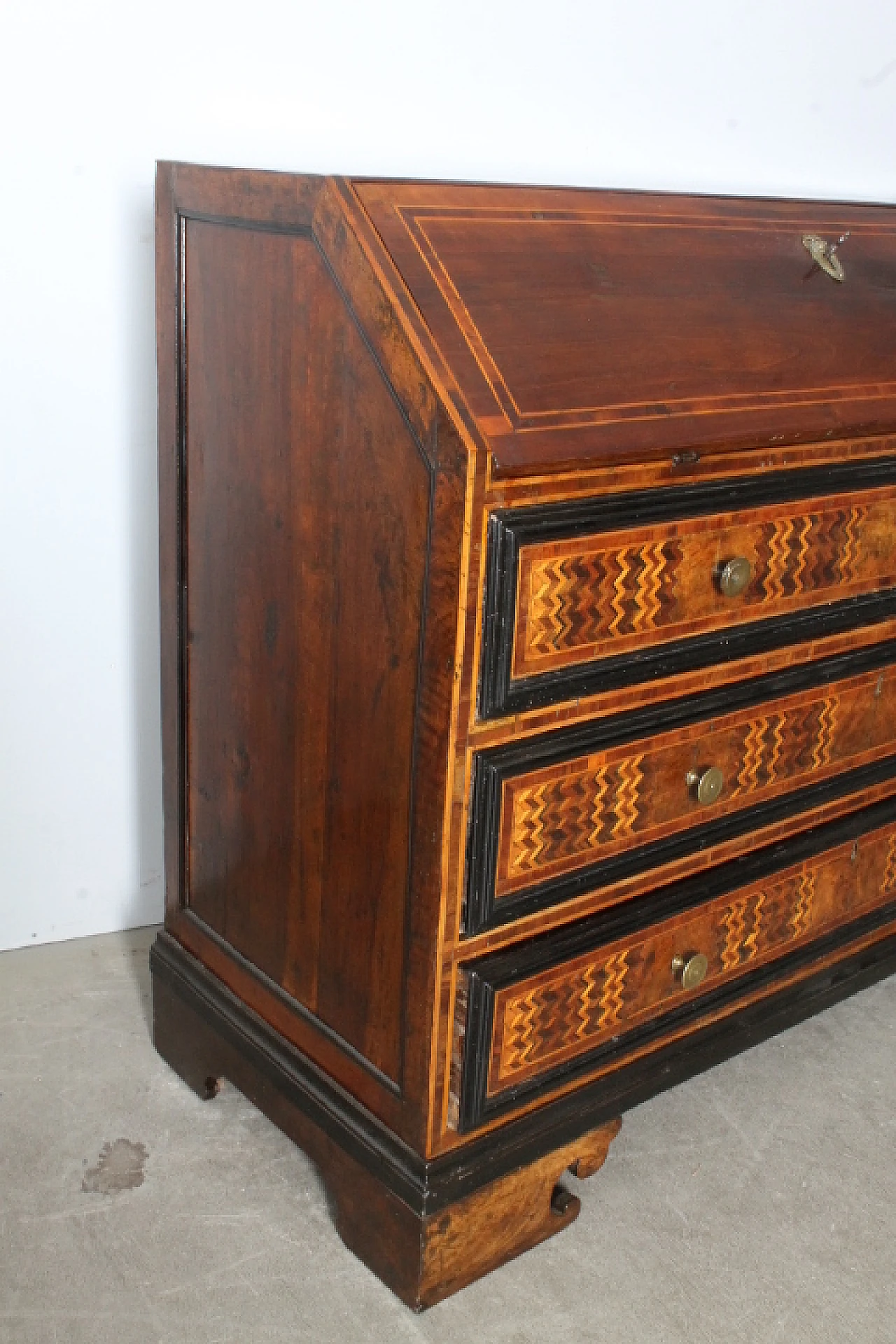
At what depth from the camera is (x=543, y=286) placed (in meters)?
1.63

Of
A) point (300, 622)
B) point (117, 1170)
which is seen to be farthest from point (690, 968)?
point (117, 1170)

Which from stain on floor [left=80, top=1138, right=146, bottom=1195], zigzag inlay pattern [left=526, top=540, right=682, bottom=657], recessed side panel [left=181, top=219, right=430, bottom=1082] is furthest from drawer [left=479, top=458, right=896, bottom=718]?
stain on floor [left=80, top=1138, right=146, bottom=1195]

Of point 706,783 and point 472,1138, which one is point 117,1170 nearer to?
point 472,1138

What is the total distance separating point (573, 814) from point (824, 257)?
0.88 m

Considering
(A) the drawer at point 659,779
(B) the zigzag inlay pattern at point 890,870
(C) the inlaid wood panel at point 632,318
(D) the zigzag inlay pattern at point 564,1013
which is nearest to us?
(C) the inlaid wood panel at point 632,318

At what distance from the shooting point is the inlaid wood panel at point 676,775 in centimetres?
163

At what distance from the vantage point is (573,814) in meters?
1.67

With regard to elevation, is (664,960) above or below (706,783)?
below

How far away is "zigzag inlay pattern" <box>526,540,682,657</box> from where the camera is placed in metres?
1.53

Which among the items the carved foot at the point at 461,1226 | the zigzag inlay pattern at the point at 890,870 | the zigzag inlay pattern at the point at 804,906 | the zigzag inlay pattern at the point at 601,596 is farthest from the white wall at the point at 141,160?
the zigzag inlay pattern at the point at 890,870

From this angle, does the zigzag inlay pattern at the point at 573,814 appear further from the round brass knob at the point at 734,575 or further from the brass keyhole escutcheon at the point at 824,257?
the brass keyhole escutcheon at the point at 824,257

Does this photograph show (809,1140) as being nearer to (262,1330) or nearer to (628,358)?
(262,1330)

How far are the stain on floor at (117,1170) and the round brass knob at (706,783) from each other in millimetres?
907

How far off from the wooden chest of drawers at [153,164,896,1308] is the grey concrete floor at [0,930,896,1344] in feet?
0.25
